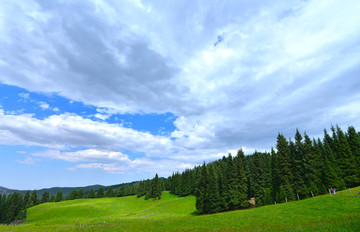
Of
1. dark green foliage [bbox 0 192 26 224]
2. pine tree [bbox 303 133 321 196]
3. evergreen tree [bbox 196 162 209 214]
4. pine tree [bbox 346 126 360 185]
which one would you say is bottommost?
dark green foliage [bbox 0 192 26 224]

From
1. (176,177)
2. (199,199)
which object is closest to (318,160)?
(199,199)

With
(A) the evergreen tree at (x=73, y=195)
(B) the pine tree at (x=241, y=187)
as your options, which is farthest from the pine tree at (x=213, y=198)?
(A) the evergreen tree at (x=73, y=195)

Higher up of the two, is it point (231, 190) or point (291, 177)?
point (291, 177)

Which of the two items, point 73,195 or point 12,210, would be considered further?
point 73,195

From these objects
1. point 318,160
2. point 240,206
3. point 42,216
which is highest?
point 318,160

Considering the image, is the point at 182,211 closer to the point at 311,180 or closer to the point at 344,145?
the point at 311,180

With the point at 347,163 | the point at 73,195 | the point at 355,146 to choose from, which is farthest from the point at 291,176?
the point at 73,195

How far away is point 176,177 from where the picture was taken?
12175 centimetres

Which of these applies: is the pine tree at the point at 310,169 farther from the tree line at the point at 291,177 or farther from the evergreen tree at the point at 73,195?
the evergreen tree at the point at 73,195

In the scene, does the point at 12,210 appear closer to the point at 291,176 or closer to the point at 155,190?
the point at 155,190

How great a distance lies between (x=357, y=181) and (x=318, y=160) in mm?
10256

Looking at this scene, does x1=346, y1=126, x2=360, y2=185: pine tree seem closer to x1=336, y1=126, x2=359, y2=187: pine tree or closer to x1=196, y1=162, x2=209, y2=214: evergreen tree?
x1=336, y1=126, x2=359, y2=187: pine tree

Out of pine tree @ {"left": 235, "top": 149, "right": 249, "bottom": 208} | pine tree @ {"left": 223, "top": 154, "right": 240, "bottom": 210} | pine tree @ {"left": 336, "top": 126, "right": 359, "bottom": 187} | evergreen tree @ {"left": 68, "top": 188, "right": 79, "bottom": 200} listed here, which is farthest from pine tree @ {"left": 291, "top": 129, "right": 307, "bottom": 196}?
evergreen tree @ {"left": 68, "top": 188, "right": 79, "bottom": 200}

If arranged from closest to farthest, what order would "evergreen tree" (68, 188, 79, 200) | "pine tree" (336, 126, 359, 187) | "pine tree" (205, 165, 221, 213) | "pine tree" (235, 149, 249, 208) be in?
"pine tree" (336, 126, 359, 187), "pine tree" (235, 149, 249, 208), "pine tree" (205, 165, 221, 213), "evergreen tree" (68, 188, 79, 200)
